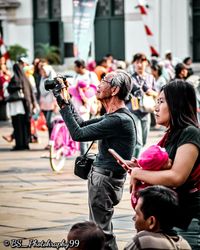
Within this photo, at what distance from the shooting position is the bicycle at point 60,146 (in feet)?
51.9

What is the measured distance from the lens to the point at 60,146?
53.0 ft

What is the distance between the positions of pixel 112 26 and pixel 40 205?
22.9 metres

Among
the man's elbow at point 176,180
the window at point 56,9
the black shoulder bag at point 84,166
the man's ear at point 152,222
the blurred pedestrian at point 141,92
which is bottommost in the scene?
the blurred pedestrian at point 141,92

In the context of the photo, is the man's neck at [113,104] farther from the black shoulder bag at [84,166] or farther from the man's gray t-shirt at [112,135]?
the black shoulder bag at [84,166]

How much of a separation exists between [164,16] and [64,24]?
3773 millimetres

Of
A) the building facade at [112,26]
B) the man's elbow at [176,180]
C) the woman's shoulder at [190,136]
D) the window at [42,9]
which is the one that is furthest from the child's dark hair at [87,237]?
the window at [42,9]

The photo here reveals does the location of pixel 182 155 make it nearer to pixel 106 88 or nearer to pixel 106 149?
pixel 106 149

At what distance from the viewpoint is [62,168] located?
16.0 metres

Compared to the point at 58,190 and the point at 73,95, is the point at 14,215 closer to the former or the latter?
the point at 58,190

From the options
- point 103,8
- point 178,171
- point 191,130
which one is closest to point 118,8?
point 103,8

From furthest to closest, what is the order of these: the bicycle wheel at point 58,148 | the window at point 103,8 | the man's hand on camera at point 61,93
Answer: the window at point 103,8 → the bicycle wheel at point 58,148 → the man's hand on camera at point 61,93

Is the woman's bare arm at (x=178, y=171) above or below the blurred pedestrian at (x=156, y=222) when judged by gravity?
above

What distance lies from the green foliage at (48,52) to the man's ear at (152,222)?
28494mm

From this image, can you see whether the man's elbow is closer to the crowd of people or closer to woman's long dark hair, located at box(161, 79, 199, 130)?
the crowd of people
